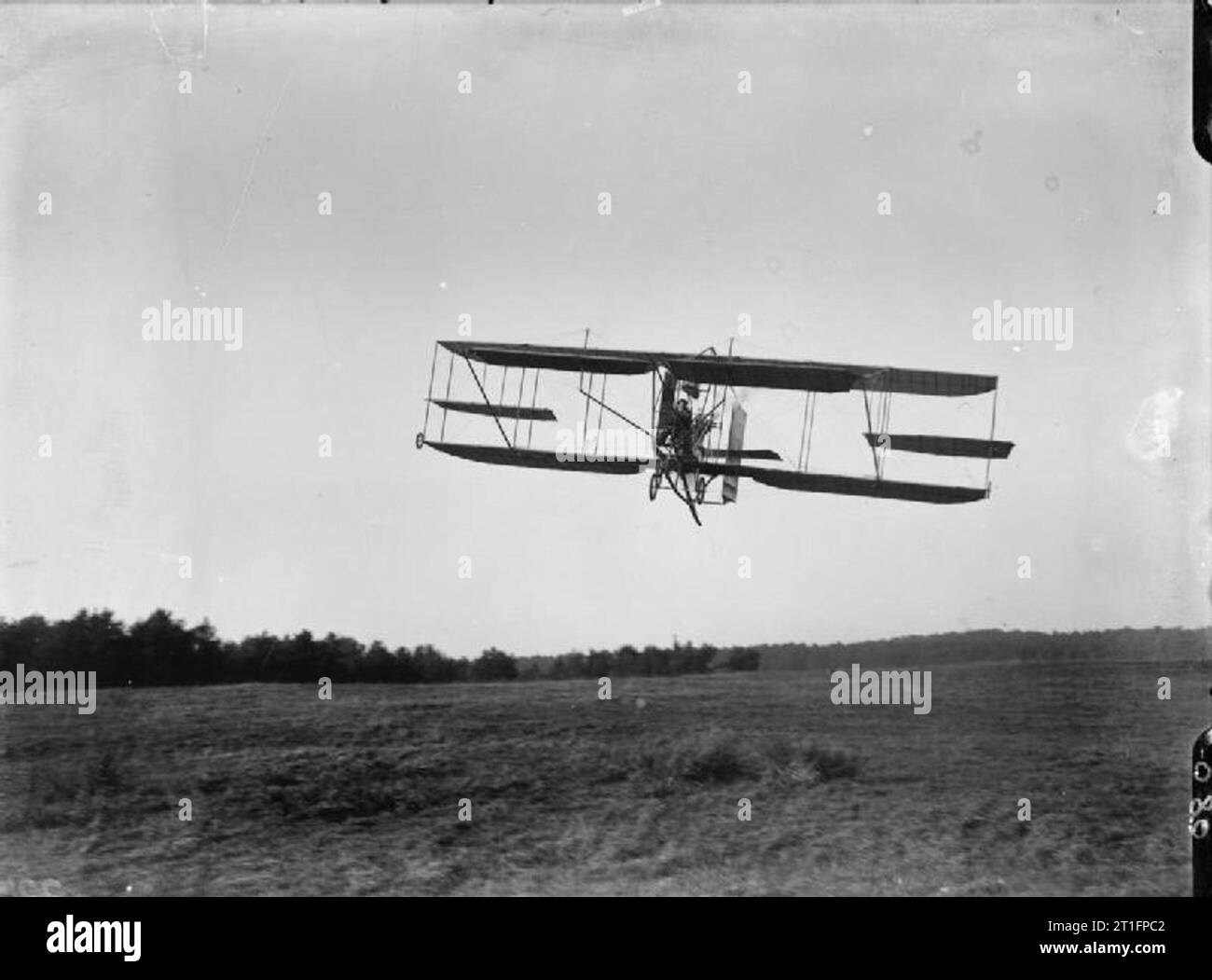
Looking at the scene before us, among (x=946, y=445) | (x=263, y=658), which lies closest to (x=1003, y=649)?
(x=946, y=445)

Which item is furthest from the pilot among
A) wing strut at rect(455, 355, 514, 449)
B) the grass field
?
the grass field

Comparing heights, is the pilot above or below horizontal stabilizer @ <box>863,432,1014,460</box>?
above

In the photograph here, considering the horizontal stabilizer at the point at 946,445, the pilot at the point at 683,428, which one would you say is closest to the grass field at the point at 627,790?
the horizontal stabilizer at the point at 946,445

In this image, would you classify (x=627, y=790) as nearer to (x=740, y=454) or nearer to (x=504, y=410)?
(x=740, y=454)

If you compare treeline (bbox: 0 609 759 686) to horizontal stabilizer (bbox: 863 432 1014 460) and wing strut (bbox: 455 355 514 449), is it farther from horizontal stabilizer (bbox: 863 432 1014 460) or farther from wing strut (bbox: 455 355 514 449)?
horizontal stabilizer (bbox: 863 432 1014 460)

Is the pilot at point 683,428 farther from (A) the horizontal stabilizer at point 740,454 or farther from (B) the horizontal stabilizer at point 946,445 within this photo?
(B) the horizontal stabilizer at point 946,445

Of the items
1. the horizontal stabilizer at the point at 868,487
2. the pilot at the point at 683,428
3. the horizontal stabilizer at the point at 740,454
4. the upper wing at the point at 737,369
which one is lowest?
the horizontal stabilizer at the point at 868,487
